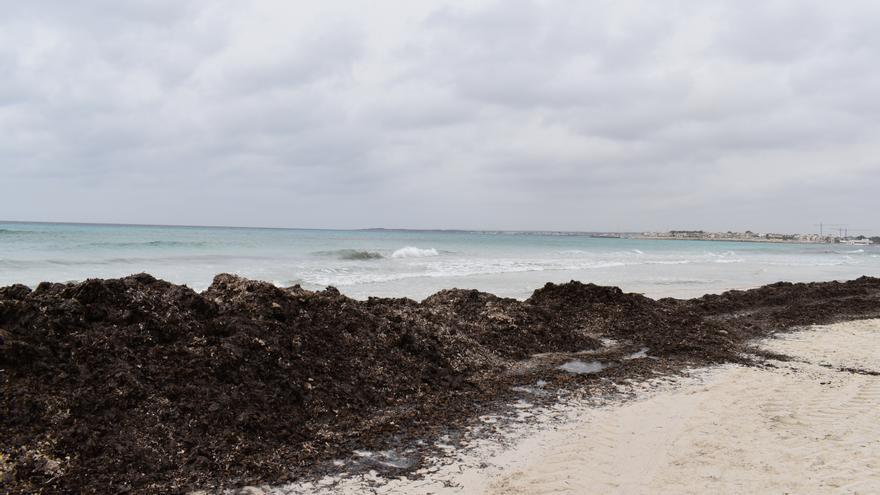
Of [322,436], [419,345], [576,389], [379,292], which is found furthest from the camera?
[379,292]

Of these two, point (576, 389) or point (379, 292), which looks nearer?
point (576, 389)

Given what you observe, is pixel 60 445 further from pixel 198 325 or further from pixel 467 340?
pixel 467 340

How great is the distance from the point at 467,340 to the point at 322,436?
10.2ft

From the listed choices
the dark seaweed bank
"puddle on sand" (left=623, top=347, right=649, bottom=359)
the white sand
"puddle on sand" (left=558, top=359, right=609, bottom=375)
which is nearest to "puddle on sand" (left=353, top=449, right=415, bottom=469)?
the dark seaweed bank

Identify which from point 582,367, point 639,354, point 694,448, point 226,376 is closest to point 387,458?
point 226,376

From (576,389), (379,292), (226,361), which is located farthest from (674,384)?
(379,292)

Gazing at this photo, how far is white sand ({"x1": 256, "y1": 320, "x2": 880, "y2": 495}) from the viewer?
368cm

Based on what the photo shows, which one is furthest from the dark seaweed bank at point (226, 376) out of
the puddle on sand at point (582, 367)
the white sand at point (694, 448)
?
the white sand at point (694, 448)

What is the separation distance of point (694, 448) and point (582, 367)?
264 cm

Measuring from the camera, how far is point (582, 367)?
6.94 meters

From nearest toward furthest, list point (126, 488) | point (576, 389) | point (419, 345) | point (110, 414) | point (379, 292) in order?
point (126, 488) < point (110, 414) < point (576, 389) < point (419, 345) < point (379, 292)

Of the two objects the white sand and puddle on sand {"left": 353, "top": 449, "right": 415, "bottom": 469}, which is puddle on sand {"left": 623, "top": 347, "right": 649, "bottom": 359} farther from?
puddle on sand {"left": 353, "top": 449, "right": 415, "bottom": 469}

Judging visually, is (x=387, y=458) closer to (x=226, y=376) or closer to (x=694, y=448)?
(x=226, y=376)

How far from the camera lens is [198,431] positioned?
406 centimetres
